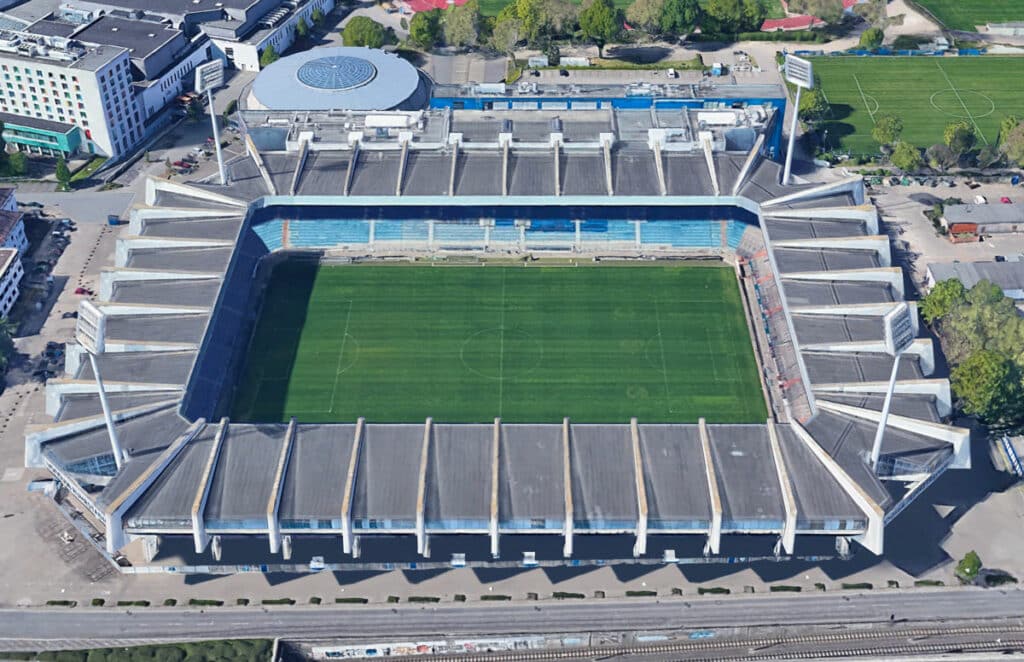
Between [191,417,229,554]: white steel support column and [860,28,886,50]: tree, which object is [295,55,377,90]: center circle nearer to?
[191,417,229,554]: white steel support column

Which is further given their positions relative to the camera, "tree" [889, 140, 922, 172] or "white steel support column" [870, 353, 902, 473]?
"tree" [889, 140, 922, 172]

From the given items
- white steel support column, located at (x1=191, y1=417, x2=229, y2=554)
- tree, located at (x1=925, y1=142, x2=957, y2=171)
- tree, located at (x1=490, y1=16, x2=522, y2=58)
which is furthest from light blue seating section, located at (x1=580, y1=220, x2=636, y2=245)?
white steel support column, located at (x1=191, y1=417, x2=229, y2=554)

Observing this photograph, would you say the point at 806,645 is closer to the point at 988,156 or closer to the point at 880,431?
the point at 880,431

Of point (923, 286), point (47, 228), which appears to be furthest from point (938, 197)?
point (47, 228)

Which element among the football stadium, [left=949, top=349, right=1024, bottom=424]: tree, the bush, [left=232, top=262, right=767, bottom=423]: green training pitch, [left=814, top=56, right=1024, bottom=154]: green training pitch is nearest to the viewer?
the football stadium

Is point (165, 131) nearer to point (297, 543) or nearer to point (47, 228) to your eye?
point (47, 228)

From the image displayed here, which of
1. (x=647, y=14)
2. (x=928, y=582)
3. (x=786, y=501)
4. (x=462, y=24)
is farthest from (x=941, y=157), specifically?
(x=462, y=24)
